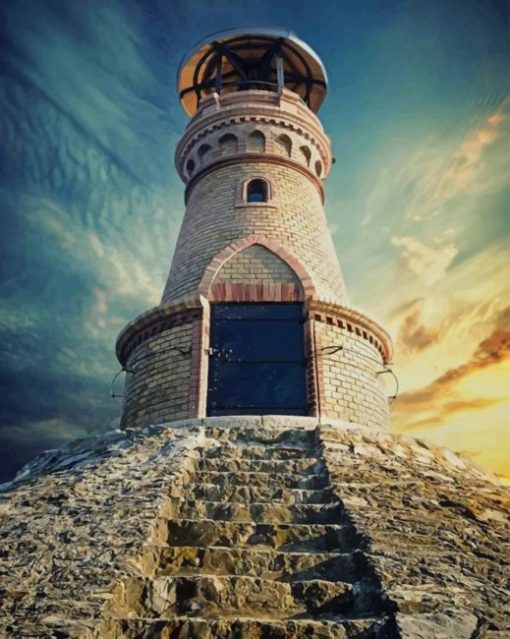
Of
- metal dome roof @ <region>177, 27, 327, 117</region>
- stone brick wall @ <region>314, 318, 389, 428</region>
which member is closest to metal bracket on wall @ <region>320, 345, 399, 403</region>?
stone brick wall @ <region>314, 318, 389, 428</region>

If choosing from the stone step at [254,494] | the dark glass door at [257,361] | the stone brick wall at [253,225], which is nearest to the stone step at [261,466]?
the stone step at [254,494]

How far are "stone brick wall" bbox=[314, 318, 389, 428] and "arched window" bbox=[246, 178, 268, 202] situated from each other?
445cm

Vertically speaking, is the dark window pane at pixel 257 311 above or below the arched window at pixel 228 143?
below

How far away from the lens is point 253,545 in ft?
15.2

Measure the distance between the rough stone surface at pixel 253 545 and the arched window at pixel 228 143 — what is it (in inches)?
364

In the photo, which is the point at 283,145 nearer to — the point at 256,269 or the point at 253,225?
the point at 253,225

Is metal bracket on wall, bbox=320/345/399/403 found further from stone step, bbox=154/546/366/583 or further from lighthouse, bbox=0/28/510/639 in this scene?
stone step, bbox=154/546/366/583

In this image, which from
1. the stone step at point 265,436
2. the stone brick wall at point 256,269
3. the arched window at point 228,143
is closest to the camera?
the stone step at point 265,436

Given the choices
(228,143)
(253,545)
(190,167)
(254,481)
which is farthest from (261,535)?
(190,167)

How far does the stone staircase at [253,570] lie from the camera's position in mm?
3396

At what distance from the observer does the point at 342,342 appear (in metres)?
10.1

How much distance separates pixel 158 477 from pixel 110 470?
2.74ft

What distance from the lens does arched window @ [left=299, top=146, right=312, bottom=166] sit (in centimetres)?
1444

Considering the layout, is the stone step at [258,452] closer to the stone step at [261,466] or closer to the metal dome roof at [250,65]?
the stone step at [261,466]
